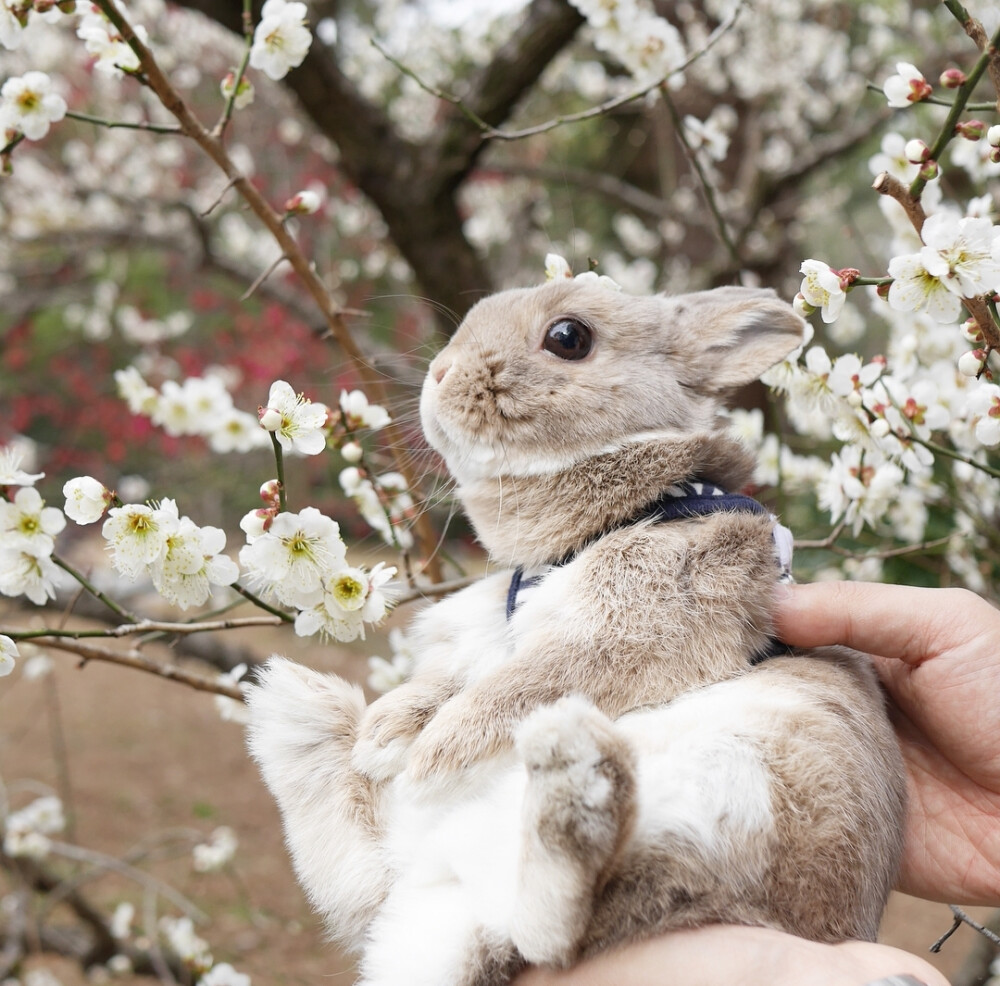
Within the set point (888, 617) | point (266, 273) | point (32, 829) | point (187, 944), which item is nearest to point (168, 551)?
point (266, 273)

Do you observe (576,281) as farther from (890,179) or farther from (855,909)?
(855,909)

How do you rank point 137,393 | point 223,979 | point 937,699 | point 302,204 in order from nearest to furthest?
point 937,699
point 302,204
point 223,979
point 137,393

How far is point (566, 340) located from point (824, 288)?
0.60 metres

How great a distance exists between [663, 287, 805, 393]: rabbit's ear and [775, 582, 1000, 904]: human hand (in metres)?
0.52

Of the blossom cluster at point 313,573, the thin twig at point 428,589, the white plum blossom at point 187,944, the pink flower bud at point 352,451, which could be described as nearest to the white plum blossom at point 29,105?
the pink flower bud at point 352,451

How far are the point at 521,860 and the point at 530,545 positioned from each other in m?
0.71

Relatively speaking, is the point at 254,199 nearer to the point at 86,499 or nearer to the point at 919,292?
the point at 86,499

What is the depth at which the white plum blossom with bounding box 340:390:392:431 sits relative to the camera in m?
2.20

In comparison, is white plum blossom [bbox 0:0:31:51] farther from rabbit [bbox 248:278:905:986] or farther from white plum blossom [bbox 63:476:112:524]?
rabbit [bbox 248:278:905:986]

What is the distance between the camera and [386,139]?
13.0 ft

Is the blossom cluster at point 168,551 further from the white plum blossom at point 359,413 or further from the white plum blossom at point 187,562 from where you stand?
the white plum blossom at point 359,413

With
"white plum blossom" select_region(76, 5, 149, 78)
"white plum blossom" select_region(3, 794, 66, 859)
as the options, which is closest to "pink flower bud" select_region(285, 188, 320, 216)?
"white plum blossom" select_region(76, 5, 149, 78)

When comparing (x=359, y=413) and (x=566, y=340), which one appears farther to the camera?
(x=359, y=413)

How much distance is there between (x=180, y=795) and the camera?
7.25 meters
